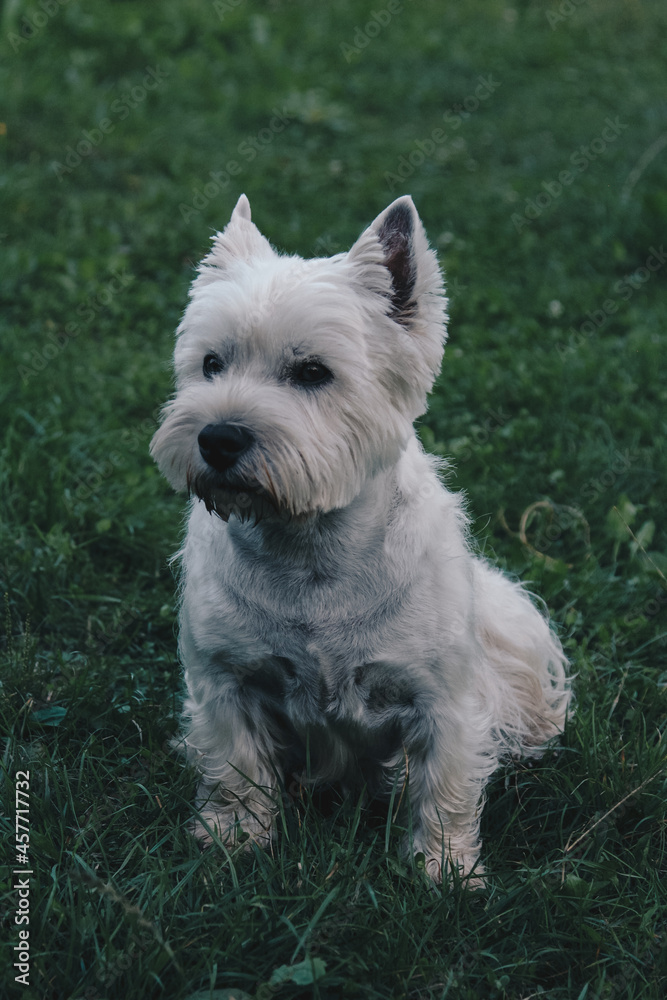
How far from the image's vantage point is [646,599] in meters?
4.16

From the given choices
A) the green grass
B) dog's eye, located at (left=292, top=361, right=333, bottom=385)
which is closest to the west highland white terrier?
dog's eye, located at (left=292, top=361, right=333, bottom=385)

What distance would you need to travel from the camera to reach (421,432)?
5.12 metres

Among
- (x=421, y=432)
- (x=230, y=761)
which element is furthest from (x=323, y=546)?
(x=421, y=432)

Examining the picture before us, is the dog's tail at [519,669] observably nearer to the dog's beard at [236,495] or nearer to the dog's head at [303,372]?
the dog's head at [303,372]

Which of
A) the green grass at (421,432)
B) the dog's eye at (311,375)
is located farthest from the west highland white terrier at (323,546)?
the green grass at (421,432)

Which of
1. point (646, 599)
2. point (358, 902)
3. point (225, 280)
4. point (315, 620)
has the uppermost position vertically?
point (225, 280)

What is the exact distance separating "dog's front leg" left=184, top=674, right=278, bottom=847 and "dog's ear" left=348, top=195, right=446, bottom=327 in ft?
4.15

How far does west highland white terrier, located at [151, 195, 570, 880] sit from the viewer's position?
2648 mm

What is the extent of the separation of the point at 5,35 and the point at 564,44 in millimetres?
5860

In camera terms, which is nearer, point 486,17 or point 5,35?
point 5,35

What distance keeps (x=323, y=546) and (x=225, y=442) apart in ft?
1.58

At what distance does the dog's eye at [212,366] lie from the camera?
2.81m

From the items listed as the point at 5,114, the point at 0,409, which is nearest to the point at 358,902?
the point at 0,409

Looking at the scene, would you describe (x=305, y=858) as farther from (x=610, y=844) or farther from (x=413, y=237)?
(x=413, y=237)
